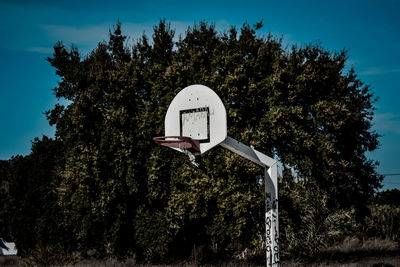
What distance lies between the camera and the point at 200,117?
353 inches

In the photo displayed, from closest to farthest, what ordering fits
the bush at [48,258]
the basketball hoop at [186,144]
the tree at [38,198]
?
the basketball hoop at [186,144]
the bush at [48,258]
the tree at [38,198]

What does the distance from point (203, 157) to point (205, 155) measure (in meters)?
0.11

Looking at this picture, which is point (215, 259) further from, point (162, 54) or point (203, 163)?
point (162, 54)

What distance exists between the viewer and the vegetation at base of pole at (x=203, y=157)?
1498cm

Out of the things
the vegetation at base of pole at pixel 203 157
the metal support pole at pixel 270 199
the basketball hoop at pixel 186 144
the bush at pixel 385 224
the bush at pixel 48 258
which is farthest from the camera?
the bush at pixel 385 224

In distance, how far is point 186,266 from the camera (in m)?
14.1

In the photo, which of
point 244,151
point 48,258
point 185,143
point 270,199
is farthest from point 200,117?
point 48,258

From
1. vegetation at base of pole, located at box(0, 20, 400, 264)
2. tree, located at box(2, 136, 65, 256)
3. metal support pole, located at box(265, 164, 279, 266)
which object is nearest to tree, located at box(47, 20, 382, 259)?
vegetation at base of pole, located at box(0, 20, 400, 264)

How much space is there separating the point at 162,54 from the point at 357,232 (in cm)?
1374

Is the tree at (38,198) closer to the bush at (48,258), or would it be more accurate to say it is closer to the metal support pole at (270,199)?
the bush at (48,258)

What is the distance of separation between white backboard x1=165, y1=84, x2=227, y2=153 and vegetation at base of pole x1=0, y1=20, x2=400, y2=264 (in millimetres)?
5805


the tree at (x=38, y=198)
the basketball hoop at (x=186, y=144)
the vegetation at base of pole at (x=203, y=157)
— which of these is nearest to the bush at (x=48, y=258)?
the vegetation at base of pole at (x=203, y=157)

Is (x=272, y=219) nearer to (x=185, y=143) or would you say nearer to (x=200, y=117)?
(x=185, y=143)

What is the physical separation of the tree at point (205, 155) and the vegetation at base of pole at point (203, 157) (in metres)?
0.04
